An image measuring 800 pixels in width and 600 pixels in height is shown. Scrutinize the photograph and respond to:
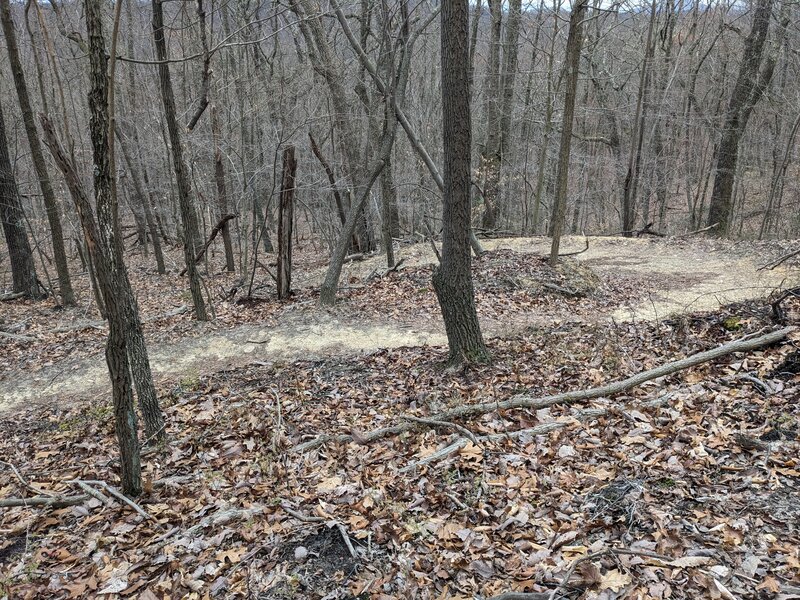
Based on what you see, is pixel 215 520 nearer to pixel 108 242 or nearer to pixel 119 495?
pixel 119 495

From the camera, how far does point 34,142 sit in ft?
37.3

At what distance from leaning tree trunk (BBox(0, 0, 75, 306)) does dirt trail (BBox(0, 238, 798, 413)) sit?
417 centimetres

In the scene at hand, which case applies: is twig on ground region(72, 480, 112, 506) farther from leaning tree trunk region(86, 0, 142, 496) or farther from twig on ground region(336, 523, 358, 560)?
twig on ground region(336, 523, 358, 560)

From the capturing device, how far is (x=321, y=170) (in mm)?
17734

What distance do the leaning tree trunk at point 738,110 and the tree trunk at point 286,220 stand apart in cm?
1389

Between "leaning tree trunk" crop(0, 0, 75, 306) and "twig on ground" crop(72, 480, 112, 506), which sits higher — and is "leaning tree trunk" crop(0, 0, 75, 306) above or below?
above

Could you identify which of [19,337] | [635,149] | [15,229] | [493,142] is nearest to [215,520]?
[19,337]

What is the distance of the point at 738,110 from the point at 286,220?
1487 centimetres

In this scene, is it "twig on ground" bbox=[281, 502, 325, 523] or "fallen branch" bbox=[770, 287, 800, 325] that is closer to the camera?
"twig on ground" bbox=[281, 502, 325, 523]

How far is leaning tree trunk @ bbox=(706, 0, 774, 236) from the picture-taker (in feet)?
50.8

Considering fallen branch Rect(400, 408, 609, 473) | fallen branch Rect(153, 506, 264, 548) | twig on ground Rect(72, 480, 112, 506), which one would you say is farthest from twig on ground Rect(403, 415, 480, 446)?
twig on ground Rect(72, 480, 112, 506)

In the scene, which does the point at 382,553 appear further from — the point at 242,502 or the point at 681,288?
the point at 681,288

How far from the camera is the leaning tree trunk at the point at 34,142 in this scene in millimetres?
10703

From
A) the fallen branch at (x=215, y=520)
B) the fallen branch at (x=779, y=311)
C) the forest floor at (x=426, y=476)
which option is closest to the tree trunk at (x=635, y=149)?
the forest floor at (x=426, y=476)
